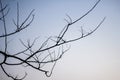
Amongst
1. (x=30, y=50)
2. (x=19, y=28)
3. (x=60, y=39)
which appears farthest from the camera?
(x=30, y=50)

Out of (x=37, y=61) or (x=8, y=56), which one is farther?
(x=37, y=61)

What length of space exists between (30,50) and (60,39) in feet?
3.67

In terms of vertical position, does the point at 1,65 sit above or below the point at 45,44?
below

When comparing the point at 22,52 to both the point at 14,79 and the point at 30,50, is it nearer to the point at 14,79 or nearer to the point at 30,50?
the point at 30,50

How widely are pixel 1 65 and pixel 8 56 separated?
268 millimetres

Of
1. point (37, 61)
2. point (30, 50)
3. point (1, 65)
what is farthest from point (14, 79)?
point (30, 50)

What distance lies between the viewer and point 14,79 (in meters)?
2.77

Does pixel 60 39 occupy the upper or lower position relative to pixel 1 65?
upper

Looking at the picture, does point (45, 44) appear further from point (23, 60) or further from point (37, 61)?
point (23, 60)

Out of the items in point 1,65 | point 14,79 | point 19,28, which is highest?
point 19,28

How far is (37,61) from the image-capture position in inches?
112

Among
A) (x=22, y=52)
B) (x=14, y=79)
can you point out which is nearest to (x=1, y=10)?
(x=22, y=52)

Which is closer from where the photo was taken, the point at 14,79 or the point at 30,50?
the point at 14,79

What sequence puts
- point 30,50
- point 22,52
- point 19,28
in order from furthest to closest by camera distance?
point 30,50, point 22,52, point 19,28
